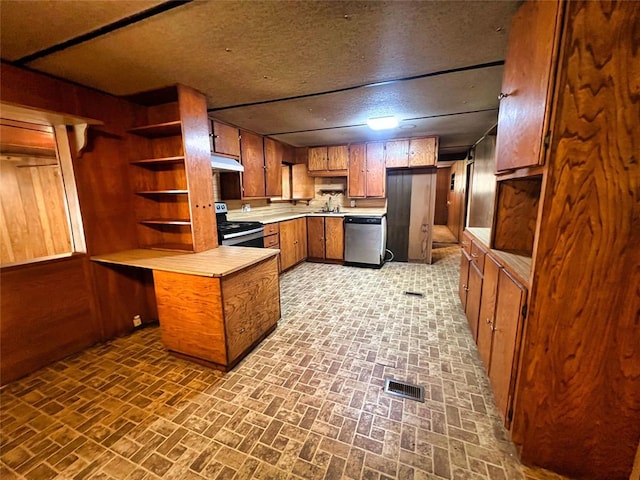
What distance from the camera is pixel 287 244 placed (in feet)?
14.5

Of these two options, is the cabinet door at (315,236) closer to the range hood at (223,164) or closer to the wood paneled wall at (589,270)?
the range hood at (223,164)

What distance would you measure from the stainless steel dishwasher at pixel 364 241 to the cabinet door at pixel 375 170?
Answer: 55 cm

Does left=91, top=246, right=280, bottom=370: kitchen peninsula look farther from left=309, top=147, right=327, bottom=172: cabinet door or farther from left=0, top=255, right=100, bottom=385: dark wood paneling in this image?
left=309, top=147, right=327, bottom=172: cabinet door

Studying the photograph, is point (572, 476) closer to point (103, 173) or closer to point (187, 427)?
point (187, 427)

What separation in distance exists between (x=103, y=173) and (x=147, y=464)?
2.34 m

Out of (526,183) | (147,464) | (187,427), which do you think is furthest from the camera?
(526,183)

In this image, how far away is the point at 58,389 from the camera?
182 centimetres

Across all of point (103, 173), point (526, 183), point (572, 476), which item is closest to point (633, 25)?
point (526, 183)

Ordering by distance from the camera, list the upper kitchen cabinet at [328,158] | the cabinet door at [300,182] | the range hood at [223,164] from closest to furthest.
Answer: the range hood at [223,164] < the upper kitchen cabinet at [328,158] < the cabinet door at [300,182]

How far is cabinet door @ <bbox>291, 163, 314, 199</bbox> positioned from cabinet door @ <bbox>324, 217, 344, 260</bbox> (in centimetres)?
92

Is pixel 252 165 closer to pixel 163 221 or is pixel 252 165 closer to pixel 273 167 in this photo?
pixel 273 167

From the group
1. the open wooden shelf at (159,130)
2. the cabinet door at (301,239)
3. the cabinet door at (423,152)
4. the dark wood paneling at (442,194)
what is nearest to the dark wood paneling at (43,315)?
the open wooden shelf at (159,130)

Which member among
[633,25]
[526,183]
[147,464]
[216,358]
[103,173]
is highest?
[633,25]

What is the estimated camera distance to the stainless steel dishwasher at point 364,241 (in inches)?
175
